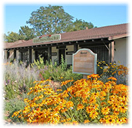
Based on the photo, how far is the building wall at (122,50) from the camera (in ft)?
29.5

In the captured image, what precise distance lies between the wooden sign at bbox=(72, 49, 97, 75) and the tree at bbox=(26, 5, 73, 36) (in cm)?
3360

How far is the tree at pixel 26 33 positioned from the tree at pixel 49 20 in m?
1.91

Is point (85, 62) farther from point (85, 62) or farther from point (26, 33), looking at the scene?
point (26, 33)

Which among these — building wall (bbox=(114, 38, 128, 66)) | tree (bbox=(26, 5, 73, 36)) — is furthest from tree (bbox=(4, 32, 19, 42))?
building wall (bbox=(114, 38, 128, 66))

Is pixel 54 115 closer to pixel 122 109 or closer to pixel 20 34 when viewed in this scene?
pixel 122 109

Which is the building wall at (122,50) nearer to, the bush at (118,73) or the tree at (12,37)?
the bush at (118,73)

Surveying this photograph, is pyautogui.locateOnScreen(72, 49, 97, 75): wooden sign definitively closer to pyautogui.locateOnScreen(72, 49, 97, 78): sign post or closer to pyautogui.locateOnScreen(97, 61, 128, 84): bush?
pyautogui.locateOnScreen(72, 49, 97, 78): sign post

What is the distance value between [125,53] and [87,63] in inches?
209

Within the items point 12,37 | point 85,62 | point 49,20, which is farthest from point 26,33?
point 85,62

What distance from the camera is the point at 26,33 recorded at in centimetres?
4247

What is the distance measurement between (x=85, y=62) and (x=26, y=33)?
133 ft

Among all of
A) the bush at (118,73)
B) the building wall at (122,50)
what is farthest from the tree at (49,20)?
the bush at (118,73)

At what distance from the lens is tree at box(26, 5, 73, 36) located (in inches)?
1503

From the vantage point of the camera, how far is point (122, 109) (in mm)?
1898
